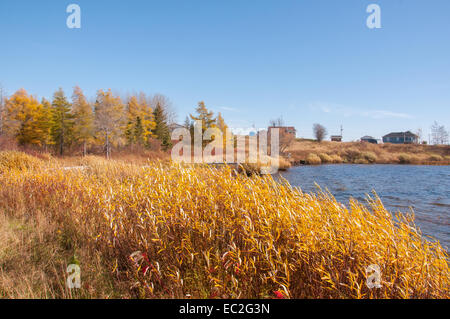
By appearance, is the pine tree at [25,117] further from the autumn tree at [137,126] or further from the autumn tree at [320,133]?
the autumn tree at [320,133]

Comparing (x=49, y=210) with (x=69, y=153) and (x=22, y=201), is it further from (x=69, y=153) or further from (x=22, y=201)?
(x=69, y=153)

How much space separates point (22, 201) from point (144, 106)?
4214cm

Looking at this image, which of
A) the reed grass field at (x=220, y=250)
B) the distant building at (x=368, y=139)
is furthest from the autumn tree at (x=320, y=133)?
the reed grass field at (x=220, y=250)

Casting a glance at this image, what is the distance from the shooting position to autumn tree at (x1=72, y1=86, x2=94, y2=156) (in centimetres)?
3005

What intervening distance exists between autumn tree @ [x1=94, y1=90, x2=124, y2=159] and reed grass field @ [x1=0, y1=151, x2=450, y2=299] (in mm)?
28832

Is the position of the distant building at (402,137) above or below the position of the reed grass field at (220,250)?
above

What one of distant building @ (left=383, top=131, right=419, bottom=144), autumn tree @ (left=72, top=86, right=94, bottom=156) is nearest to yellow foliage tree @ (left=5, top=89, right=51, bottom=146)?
autumn tree @ (left=72, top=86, right=94, bottom=156)

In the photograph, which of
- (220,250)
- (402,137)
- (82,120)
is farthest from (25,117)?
(402,137)

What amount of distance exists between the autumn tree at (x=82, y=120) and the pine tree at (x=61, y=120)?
911 mm

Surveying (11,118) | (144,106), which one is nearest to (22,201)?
(11,118)

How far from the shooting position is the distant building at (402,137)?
228 feet

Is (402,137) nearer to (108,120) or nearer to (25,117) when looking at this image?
(108,120)

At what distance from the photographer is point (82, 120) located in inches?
1208

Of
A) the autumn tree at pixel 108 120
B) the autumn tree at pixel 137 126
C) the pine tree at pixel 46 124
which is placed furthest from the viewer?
the autumn tree at pixel 137 126
